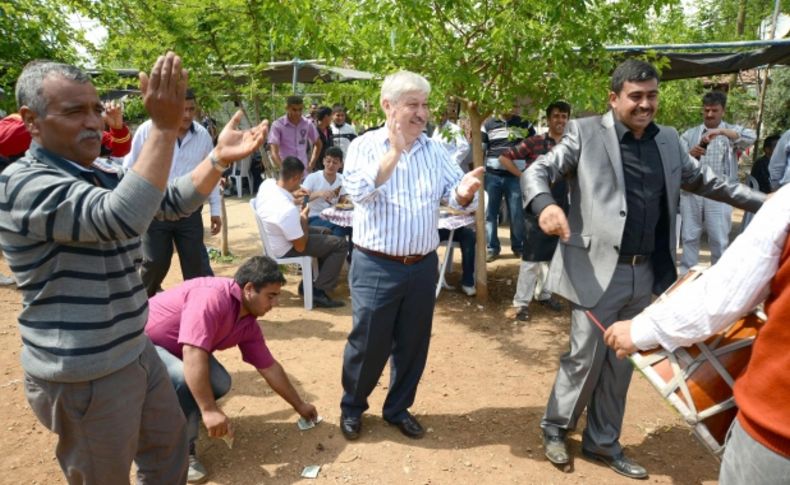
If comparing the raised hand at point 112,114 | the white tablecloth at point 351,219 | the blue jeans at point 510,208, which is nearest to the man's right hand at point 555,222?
the raised hand at point 112,114

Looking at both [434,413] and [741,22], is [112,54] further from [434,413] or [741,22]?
[741,22]

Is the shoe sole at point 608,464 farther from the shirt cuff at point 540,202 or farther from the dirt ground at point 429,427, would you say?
the shirt cuff at point 540,202

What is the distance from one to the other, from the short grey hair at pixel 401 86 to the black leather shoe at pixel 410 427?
→ 6.47ft

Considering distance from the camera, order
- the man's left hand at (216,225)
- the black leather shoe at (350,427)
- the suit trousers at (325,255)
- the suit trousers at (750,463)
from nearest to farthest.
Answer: the suit trousers at (750,463), the black leather shoe at (350,427), the man's left hand at (216,225), the suit trousers at (325,255)

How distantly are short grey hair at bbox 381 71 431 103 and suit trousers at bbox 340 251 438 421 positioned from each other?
0.90 metres

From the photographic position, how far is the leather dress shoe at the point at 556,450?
334 cm

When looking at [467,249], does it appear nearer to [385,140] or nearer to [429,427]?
[429,427]

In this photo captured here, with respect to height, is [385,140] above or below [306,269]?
above

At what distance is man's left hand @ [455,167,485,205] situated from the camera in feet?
10.4

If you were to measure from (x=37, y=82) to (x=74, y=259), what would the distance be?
0.56 m

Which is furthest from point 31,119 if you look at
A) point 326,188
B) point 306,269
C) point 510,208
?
point 510,208

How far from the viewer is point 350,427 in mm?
3592

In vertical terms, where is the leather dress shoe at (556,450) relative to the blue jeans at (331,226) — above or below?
below

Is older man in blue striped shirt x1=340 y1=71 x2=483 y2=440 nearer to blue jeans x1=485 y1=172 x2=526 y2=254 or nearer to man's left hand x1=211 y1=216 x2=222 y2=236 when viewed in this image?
man's left hand x1=211 y1=216 x2=222 y2=236
